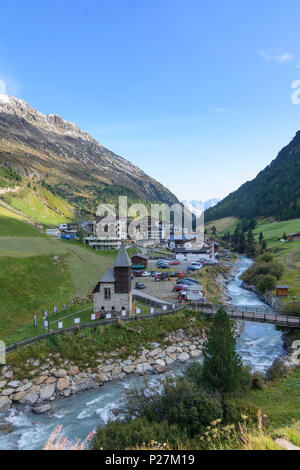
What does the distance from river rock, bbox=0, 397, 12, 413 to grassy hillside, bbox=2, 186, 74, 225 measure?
A: 12256 centimetres

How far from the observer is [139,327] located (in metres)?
43.8

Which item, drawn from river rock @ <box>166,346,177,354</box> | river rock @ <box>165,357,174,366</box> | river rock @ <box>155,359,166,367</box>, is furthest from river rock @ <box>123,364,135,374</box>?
river rock @ <box>166,346,177,354</box>

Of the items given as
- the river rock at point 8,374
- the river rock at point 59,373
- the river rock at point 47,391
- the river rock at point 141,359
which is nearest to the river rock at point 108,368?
the river rock at point 141,359

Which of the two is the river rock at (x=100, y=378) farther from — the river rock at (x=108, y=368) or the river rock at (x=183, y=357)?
the river rock at (x=183, y=357)

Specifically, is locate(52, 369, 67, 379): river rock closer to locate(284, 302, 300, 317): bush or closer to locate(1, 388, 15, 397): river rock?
locate(1, 388, 15, 397): river rock

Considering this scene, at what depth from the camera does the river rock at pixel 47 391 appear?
30.6 m

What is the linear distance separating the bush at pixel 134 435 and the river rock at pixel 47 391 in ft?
40.7

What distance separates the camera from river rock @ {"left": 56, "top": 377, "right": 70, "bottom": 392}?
3209 cm

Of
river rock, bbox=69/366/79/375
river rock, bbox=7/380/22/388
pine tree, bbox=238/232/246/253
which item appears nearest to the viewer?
river rock, bbox=7/380/22/388

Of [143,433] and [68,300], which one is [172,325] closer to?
[68,300]

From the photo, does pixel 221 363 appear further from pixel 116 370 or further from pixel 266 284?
pixel 266 284

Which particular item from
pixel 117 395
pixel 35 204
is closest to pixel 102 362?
pixel 117 395

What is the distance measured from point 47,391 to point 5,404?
408 cm

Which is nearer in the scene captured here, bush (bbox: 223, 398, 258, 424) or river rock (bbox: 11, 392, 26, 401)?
bush (bbox: 223, 398, 258, 424)
